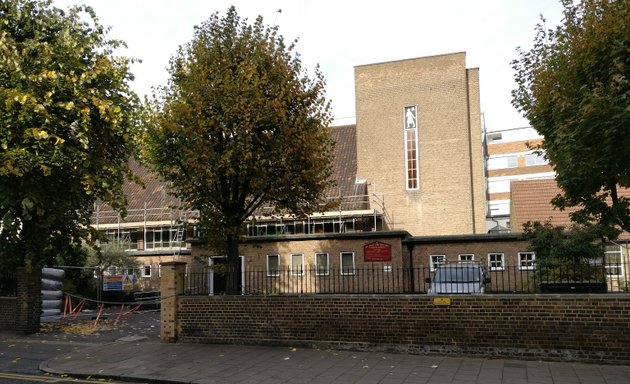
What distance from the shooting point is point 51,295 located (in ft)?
63.5

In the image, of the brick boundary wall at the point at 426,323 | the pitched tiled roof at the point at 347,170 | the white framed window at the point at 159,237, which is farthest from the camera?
the pitched tiled roof at the point at 347,170

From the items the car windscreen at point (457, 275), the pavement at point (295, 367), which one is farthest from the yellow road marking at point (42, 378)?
the car windscreen at point (457, 275)

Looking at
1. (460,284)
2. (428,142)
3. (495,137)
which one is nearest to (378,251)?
(460,284)

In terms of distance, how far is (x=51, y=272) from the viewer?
20.0 m

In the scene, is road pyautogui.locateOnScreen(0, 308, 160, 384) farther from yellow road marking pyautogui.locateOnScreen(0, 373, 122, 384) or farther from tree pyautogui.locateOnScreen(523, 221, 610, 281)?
tree pyautogui.locateOnScreen(523, 221, 610, 281)

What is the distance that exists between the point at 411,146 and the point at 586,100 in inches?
1204

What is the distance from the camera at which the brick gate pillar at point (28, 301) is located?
50.9 feet

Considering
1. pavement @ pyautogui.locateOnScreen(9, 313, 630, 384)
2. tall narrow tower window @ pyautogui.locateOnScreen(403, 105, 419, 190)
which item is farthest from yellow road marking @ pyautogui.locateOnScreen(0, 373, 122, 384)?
tall narrow tower window @ pyautogui.locateOnScreen(403, 105, 419, 190)

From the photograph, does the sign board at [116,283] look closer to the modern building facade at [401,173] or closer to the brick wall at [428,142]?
the modern building facade at [401,173]

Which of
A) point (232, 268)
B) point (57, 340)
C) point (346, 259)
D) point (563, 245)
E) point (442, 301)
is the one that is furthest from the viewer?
point (346, 259)

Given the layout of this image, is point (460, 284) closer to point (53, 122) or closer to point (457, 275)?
point (457, 275)

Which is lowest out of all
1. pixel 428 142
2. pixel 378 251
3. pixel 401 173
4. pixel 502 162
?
pixel 378 251

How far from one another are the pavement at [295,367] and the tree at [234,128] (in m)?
3.42

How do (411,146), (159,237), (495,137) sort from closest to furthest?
1. (159,237)
2. (411,146)
3. (495,137)
